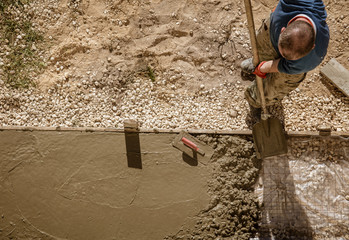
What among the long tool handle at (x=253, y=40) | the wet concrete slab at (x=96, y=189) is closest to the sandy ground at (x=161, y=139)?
the wet concrete slab at (x=96, y=189)

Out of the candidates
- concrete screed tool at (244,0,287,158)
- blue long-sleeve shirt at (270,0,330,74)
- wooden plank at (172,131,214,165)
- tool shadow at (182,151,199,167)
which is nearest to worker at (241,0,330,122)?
blue long-sleeve shirt at (270,0,330,74)

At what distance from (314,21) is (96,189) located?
267 centimetres

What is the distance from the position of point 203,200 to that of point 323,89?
1943 mm

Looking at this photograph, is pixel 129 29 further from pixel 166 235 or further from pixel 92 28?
pixel 166 235

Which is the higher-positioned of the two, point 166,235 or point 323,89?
point 323,89

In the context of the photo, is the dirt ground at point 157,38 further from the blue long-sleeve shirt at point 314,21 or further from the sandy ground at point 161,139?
the blue long-sleeve shirt at point 314,21

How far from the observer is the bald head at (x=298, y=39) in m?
2.04

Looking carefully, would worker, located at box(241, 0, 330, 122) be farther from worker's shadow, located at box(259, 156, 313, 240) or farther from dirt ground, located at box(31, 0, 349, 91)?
worker's shadow, located at box(259, 156, 313, 240)

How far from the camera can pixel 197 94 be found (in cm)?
332

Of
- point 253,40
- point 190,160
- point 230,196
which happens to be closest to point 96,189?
point 190,160

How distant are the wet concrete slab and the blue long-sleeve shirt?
4.56ft

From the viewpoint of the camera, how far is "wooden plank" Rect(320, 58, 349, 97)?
10.6ft

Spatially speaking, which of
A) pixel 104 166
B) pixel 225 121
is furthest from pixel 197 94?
pixel 104 166

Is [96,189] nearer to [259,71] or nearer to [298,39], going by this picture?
[259,71]
